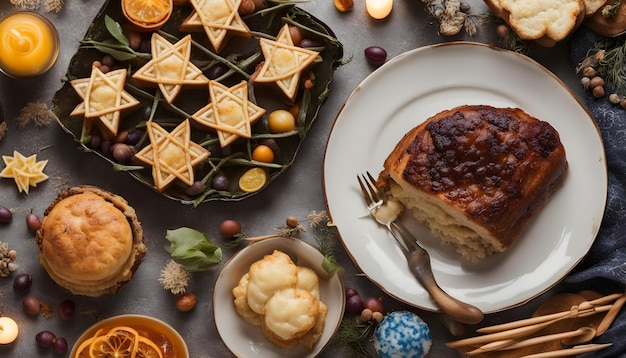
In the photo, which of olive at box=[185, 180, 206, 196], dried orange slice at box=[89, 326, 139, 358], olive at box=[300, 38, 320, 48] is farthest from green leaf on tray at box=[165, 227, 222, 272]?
olive at box=[300, 38, 320, 48]

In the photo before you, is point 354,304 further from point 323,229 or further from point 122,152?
point 122,152

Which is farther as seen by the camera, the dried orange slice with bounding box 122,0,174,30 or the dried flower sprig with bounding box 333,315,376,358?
the dried flower sprig with bounding box 333,315,376,358

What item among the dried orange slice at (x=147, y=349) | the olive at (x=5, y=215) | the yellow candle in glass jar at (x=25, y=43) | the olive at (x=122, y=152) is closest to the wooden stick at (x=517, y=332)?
the dried orange slice at (x=147, y=349)

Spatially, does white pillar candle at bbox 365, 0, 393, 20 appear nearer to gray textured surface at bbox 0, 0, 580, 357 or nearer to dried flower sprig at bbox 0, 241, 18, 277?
gray textured surface at bbox 0, 0, 580, 357

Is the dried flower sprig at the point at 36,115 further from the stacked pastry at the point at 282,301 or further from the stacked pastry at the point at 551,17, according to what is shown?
the stacked pastry at the point at 551,17

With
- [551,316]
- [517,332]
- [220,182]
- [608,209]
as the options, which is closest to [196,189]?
[220,182]

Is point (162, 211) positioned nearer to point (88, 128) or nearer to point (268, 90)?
point (88, 128)
